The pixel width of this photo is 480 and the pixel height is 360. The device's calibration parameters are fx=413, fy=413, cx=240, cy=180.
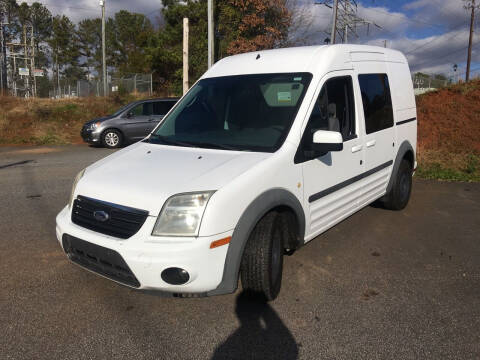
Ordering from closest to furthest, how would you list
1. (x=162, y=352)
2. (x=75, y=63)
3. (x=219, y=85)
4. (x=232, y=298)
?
(x=162, y=352), (x=232, y=298), (x=219, y=85), (x=75, y=63)

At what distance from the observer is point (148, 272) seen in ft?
8.82

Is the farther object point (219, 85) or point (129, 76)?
point (129, 76)

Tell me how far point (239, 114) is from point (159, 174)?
1.10m

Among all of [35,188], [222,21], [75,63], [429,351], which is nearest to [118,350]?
[429,351]

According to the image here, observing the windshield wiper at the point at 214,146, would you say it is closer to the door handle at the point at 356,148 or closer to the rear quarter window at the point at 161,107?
the door handle at the point at 356,148

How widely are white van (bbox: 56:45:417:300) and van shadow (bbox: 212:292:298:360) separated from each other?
163 mm

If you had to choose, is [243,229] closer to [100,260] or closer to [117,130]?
[100,260]

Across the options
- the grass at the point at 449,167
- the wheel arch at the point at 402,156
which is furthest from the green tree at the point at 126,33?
the wheel arch at the point at 402,156

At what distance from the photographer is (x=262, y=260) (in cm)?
304

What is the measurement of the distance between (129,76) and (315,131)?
89.9ft

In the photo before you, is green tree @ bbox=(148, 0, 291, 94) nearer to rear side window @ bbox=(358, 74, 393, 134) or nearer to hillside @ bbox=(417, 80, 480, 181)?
hillside @ bbox=(417, 80, 480, 181)

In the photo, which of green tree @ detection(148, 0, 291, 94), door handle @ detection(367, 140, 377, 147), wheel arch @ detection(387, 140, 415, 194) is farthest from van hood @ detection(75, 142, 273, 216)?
green tree @ detection(148, 0, 291, 94)

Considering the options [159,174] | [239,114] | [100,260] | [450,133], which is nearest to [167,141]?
[239,114]

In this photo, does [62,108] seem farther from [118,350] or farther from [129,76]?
[118,350]
